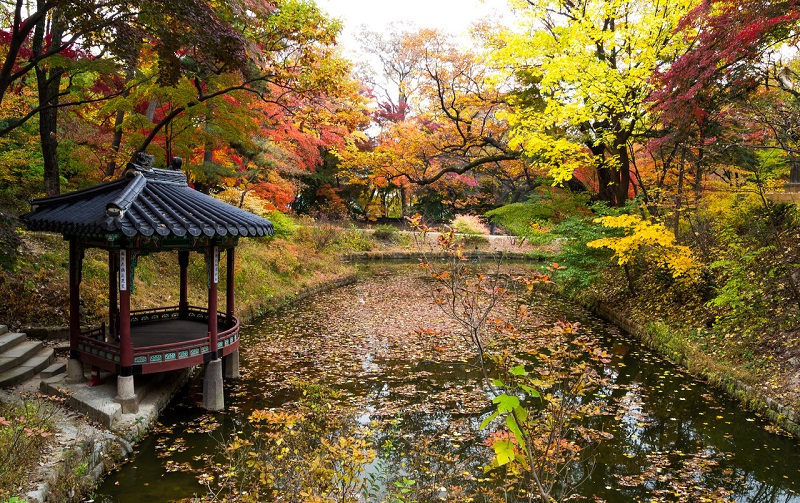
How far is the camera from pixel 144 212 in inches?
270

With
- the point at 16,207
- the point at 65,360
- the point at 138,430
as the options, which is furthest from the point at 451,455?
the point at 16,207

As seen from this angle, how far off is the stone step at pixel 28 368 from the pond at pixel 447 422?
87.0 inches

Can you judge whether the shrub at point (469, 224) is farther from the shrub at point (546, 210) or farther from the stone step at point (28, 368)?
the stone step at point (28, 368)

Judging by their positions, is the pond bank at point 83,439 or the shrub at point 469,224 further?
the shrub at point 469,224

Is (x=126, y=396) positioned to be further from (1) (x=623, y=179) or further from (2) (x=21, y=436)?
(1) (x=623, y=179)

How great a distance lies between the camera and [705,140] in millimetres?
10875

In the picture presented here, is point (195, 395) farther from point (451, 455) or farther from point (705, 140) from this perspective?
point (705, 140)

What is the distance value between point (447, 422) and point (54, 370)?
637cm

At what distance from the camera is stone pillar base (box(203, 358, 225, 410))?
805 cm

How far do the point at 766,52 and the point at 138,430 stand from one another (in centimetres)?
1229

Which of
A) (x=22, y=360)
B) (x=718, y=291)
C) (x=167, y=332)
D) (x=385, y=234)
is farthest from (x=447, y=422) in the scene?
(x=385, y=234)

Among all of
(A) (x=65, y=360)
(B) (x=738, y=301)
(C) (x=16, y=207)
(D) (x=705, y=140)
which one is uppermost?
(D) (x=705, y=140)

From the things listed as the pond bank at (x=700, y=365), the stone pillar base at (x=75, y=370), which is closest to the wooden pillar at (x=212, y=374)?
the stone pillar base at (x=75, y=370)

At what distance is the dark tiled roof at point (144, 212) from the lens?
259 inches
